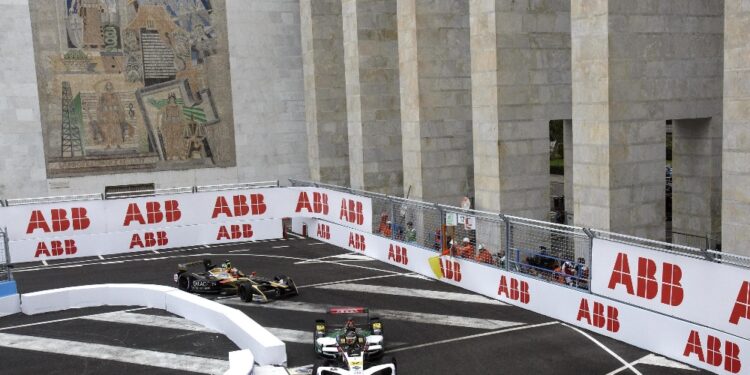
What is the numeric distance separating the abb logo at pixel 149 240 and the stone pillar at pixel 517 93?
41.1ft

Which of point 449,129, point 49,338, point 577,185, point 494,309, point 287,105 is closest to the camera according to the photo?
point 49,338

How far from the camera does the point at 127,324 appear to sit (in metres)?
18.7

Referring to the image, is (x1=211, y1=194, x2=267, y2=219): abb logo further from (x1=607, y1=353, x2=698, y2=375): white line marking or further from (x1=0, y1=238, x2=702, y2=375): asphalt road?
(x1=607, y1=353, x2=698, y2=375): white line marking

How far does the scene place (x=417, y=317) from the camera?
18.5 meters

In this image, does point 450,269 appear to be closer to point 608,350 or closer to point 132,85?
point 608,350

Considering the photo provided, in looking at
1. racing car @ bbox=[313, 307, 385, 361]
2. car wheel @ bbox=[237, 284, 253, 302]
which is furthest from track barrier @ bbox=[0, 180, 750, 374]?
racing car @ bbox=[313, 307, 385, 361]

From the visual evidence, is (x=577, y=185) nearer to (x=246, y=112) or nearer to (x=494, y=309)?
(x=494, y=309)

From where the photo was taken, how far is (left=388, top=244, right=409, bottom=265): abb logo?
78.3 feet

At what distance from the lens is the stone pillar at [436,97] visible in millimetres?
27484

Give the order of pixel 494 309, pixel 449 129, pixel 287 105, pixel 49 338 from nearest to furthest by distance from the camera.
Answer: pixel 49 338 < pixel 494 309 < pixel 449 129 < pixel 287 105

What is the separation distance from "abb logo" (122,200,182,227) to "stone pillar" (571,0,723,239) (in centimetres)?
1577

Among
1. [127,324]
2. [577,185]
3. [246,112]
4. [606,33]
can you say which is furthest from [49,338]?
[246,112]

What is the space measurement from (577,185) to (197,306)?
417 inches

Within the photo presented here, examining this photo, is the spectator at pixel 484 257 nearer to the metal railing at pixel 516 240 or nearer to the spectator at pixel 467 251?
the metal railing at pixel 516 240
